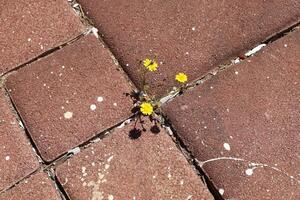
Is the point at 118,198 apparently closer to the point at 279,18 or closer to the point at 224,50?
the point at 224,50

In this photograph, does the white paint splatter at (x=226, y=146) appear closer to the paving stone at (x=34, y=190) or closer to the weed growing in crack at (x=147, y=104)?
the weed growing in crack at (x=147, y=104)

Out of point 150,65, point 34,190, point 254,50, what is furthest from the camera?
point 254,50

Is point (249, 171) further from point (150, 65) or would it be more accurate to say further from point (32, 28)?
point (32, 28)

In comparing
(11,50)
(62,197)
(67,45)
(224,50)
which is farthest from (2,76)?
(224,50)

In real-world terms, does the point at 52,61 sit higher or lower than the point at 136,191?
higher

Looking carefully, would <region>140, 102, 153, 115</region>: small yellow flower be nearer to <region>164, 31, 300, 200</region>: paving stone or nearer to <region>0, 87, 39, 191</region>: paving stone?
<region>164, 31, 300, 200</region>: paving stone

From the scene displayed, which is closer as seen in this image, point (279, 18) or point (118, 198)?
point (118, 198)

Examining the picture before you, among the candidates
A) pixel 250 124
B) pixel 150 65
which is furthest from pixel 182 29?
pixel 250 124

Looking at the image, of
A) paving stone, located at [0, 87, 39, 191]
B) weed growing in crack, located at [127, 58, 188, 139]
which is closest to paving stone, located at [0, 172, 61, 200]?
paving stone, located at [0, 87, 39, 191]
